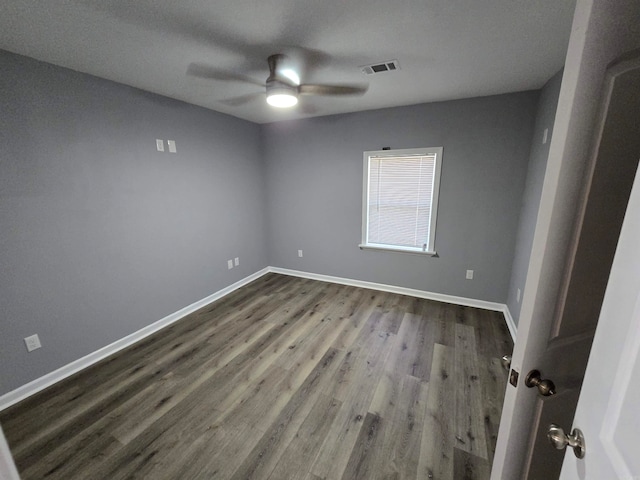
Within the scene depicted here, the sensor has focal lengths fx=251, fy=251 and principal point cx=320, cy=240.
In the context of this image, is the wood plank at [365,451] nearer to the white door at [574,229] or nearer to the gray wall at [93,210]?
the white door at [574,229]

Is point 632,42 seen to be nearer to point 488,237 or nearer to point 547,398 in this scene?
point 547,398

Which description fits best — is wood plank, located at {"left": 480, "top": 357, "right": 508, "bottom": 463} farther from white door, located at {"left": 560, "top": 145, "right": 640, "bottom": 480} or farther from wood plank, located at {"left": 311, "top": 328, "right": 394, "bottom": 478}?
white door, located at {"left": 560, "top": 145, "right": 640, "bottom": 480}

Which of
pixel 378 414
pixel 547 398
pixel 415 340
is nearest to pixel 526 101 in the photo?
pixel 415 340

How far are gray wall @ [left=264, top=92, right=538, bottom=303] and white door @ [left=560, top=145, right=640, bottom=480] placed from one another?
2609 mm

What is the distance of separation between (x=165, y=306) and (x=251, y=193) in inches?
73.7

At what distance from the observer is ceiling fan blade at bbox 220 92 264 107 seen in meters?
2.47

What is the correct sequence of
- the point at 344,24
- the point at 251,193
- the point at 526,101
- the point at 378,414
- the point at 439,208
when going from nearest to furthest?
the point at 344,24
the point at 378,414
the point at 526,101
the point at 439,208
the point at 251,193

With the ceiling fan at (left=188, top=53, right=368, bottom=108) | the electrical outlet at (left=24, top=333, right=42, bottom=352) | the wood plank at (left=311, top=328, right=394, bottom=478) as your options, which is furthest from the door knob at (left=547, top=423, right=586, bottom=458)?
the electrical outlet at (left=24, top=333, right=42, bottom=352)

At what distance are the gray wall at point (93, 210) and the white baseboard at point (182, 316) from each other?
0.06 m

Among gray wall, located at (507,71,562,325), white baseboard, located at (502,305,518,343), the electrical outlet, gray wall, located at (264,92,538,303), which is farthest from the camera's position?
gray wall, located at (264,92,538,303)

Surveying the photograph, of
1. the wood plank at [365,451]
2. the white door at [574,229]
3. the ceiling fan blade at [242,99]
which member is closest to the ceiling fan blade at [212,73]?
the ceiling fan blade at [242,99]

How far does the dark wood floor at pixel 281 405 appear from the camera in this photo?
140 centimetres

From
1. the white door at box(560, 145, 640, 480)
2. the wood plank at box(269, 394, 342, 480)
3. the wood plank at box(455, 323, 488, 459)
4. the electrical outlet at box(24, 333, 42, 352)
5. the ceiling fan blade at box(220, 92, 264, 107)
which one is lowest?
the wood plank at box(269, 394, 342, 480)

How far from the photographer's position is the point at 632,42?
0.60 metres
